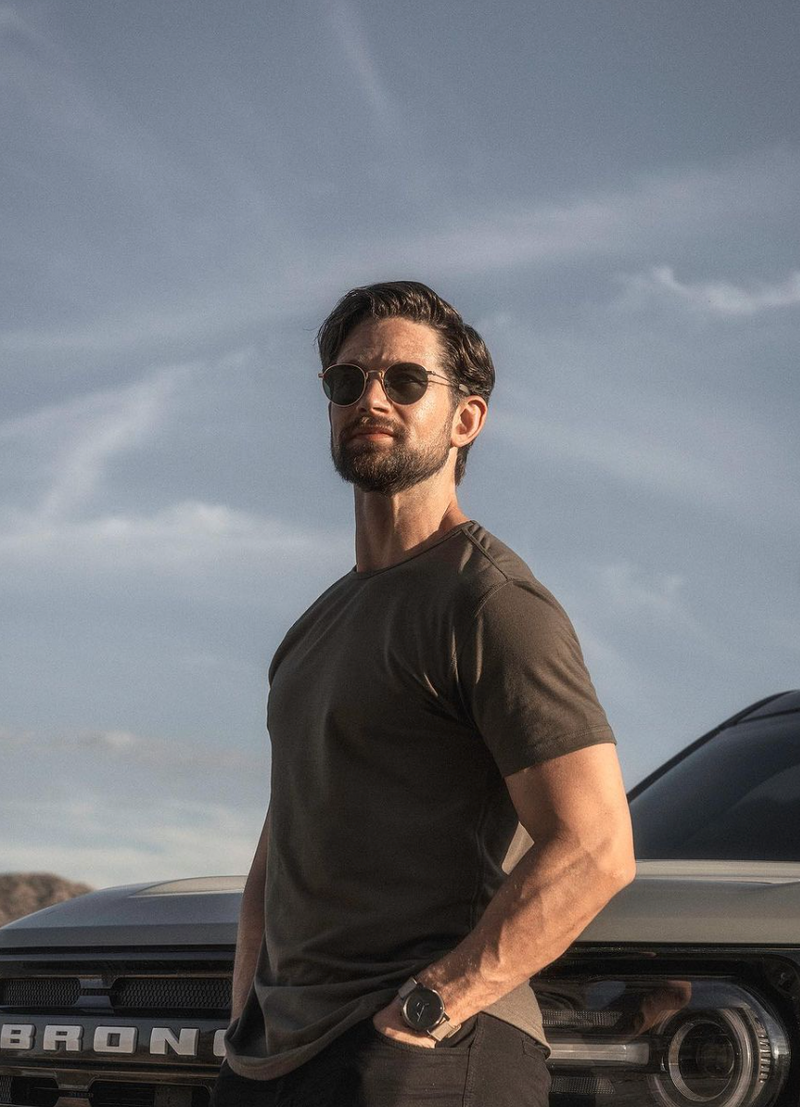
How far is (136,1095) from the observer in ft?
9.34

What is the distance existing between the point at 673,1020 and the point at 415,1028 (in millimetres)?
568

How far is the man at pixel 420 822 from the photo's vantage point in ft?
6.88

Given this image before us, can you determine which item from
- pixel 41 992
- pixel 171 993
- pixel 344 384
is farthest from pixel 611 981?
pixel 41 992

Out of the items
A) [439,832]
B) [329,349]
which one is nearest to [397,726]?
[439,832]

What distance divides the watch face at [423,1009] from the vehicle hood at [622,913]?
1.57 feet

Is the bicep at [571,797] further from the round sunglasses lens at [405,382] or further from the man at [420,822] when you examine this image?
the round sunglasses lens at [405,382]

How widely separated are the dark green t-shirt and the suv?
0.24m

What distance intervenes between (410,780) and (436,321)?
3.12 ft

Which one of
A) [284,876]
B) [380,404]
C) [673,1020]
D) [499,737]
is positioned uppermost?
[380,404]

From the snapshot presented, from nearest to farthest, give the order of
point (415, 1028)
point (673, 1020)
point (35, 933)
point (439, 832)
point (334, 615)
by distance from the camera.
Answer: point (415, 1028) < point (439, 832) < point (673, 1020) < point (334, 615) < point (35, 933)

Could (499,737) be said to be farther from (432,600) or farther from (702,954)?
(702,954)

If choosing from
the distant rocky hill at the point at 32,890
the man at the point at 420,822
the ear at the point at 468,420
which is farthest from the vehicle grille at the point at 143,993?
the distant rocky hill at the point at 32,890

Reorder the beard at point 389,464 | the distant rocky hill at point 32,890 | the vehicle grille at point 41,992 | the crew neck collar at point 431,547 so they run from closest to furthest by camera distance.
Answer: the crew neck collar at point 431,547
the beard at point 389,464
the vehicle grille at point 41,992
the distant rocky hill at point 32,890

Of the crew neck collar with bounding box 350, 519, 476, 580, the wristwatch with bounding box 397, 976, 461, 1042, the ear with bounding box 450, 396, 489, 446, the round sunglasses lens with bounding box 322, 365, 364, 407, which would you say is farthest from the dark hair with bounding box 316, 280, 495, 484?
the wristwatch with bounding box 397, 976, 461, 1042
